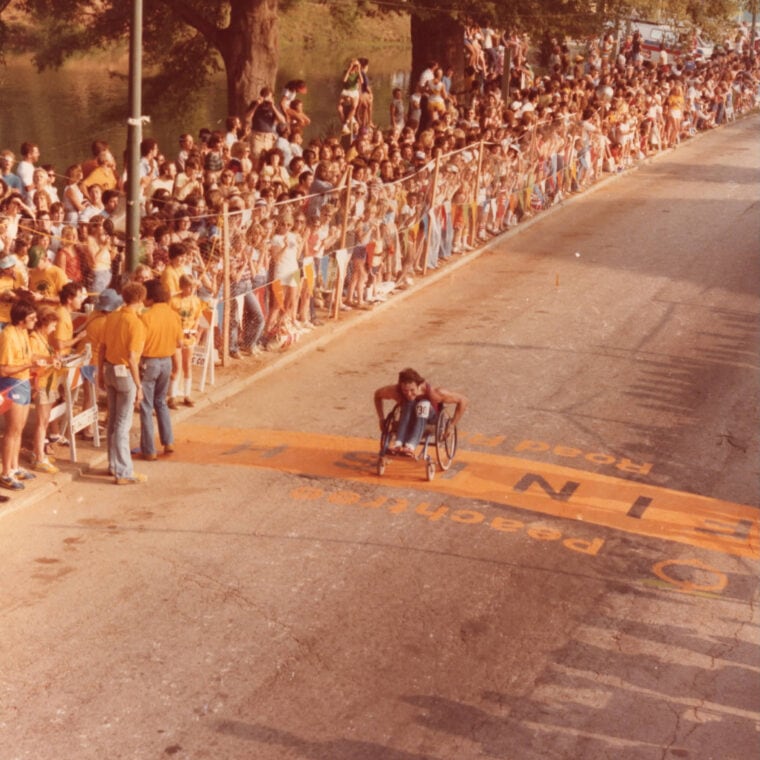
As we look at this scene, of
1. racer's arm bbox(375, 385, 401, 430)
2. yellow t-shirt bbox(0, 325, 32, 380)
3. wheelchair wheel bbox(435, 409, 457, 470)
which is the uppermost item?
yellow t-shirt bbox(0, 325, 32, 380)

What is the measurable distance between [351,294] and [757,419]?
626 centimetres

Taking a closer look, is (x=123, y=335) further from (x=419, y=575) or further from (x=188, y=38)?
(x=188, y=38)

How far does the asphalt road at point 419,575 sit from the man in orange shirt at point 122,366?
A: 0.38 metres

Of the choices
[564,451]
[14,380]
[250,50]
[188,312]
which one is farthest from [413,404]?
[250,50]

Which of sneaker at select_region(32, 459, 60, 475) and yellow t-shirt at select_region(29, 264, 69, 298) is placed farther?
yellow t-shirt at select_region(29, 264, 69, 298)

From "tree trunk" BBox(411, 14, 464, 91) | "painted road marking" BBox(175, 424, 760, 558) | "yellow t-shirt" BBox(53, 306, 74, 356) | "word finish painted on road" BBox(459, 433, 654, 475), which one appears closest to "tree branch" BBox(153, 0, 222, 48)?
"tree trunk" BBox(411, 14, 464, 91)

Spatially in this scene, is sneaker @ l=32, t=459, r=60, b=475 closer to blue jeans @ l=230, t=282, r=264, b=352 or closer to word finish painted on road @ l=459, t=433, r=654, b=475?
word finish painted on road @ l=459, t=433, r=654, b=475

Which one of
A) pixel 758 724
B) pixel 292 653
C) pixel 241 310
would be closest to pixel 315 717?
pixel 292 653

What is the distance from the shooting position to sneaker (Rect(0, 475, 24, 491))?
12.9m

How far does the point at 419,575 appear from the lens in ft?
38.2

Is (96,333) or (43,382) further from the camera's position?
(96,333)

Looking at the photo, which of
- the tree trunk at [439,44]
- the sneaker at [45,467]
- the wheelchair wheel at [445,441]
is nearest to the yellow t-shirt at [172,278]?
the sneaker at [45,467]

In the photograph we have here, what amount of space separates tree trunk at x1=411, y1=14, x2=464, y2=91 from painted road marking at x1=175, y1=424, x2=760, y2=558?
21.7 m

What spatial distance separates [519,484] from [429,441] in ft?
3.05
